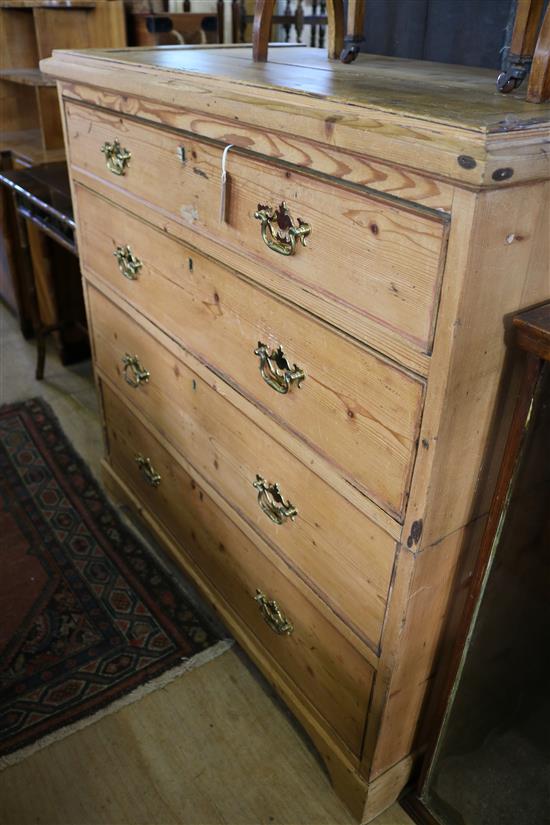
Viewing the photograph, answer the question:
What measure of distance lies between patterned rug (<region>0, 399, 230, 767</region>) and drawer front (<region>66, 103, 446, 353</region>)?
95 centimetres

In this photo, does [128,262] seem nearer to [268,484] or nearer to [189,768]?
[268,484]

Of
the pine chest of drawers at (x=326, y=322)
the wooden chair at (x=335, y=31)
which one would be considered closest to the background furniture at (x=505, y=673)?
the pine chest of drawers at (x=326, y=322)

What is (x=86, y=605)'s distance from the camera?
1.72 m

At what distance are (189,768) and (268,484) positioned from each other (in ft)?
2.01

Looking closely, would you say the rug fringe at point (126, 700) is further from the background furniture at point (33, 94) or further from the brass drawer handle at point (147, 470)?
the background furniture at point (33, 94)

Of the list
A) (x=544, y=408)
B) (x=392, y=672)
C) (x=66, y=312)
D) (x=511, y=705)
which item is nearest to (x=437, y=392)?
(x=544, y=408)

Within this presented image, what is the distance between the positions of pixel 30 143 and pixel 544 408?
268cm

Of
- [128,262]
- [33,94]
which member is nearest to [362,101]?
[128,262]

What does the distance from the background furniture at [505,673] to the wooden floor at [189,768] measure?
0.17 meters

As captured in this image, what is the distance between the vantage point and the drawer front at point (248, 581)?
1.19 meters

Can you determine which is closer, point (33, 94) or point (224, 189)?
point (224, 189)

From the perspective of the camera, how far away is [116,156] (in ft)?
4.49

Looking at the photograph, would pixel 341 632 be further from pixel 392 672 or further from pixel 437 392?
pixel 437 392

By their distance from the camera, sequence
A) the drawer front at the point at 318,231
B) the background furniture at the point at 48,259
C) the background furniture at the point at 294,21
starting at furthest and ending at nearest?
the background furniture at the point at 294,21 → the background furniture at the point at 48,259 → the drawer front at the point at 318,231
